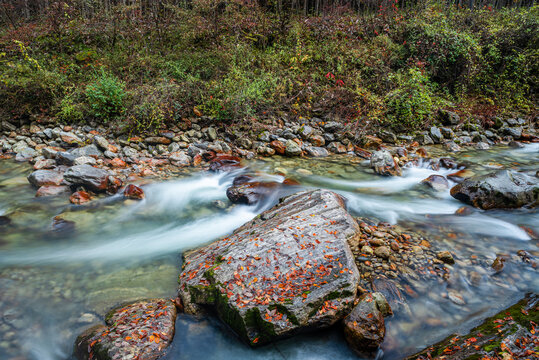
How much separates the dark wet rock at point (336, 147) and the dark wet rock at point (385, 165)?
1.27 meters

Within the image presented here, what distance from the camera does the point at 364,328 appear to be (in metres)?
2.66

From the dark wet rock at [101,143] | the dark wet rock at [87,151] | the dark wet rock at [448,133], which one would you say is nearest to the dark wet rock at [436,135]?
the dark wet rock at [448,133]

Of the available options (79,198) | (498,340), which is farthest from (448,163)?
(79,198)

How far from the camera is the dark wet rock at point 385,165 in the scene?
22.6ft

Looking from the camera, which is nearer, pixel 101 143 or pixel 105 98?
pixel 101 143

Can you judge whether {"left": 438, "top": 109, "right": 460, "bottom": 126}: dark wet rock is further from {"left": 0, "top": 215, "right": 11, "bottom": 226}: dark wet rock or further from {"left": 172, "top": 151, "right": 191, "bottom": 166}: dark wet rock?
{"left": 0, "top": 215, "right": 11, "bottom": 226}: dark wet rock

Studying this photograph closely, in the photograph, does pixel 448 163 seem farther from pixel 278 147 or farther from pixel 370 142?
pixel 278 147

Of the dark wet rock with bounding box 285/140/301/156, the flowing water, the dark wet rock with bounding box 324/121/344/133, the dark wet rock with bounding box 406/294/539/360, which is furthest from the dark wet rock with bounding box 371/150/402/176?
the dark wet rock with bounding box 406/294/539/360

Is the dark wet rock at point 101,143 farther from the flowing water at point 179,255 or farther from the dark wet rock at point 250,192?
the dark wet rock at point 250,192

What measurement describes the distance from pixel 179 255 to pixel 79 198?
2530 mm

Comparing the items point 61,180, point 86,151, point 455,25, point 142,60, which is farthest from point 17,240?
point 455,25

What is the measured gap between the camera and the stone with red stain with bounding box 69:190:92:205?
5266mm

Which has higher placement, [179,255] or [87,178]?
[87,178]

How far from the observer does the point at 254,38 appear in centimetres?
1172
